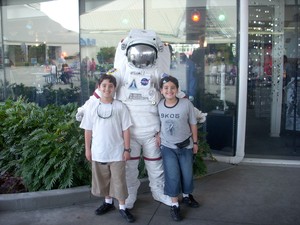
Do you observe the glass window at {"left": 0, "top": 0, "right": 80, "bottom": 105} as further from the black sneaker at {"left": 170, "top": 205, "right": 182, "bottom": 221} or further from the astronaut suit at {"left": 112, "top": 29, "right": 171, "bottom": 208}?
the black sneaker at {"left": 170, "top": 205, "right": 182, "bottom": 221}

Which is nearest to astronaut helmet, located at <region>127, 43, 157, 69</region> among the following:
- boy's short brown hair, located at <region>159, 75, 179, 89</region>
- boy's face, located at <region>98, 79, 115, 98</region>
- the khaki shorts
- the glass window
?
boy's short brown hair, located at <region>159, 75, 179, 89</region>

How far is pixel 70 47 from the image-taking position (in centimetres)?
905

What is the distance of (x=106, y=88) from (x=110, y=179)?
1.00m

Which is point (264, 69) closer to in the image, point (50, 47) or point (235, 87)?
point (235, 87)

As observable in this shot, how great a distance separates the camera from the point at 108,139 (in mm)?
4266

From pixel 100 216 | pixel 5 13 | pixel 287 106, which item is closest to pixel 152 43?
pixel 100 216

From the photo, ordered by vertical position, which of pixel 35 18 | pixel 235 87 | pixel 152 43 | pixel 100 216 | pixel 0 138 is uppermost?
pixel 35 18

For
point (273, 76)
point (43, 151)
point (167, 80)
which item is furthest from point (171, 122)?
point (273, 76)

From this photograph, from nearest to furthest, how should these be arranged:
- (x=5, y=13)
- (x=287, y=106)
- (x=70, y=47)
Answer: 1. (x=287, y=106)
2. (x=70, y=47)
3. (x=5, y=13)

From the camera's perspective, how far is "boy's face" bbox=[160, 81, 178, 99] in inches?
169

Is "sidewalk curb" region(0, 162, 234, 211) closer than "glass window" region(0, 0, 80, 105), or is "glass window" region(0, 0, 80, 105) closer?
"sidewalk curb" region(0, 162, 234, 211)

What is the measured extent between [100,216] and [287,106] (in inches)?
184

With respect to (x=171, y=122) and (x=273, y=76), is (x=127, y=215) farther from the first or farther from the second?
(x=273, y=76)

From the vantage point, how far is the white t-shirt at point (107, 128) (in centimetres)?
428
